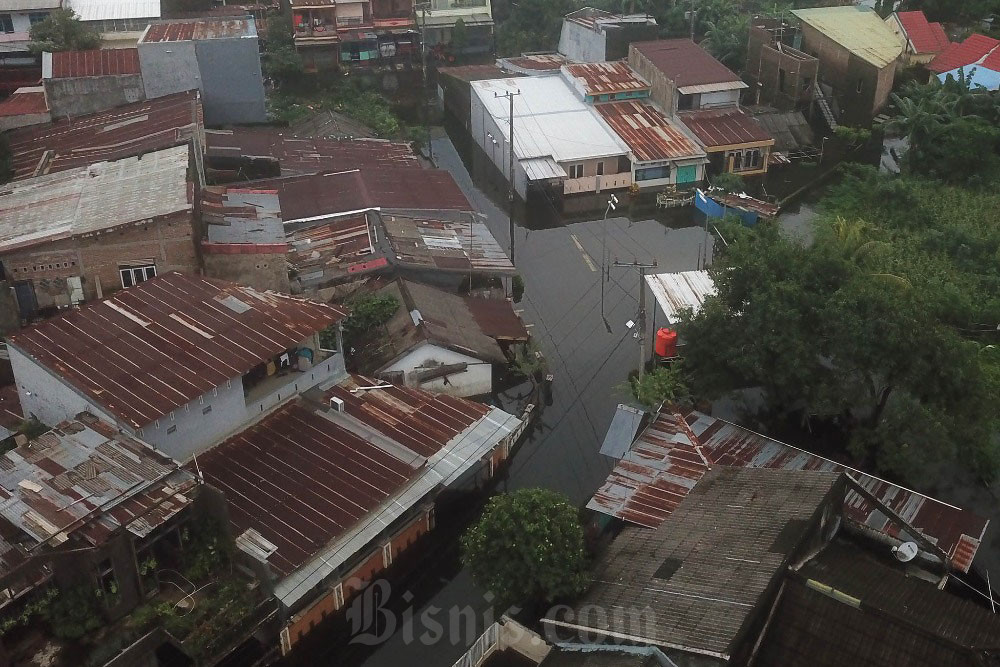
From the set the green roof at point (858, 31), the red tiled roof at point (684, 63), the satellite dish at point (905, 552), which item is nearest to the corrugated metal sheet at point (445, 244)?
the satellite dish at point (905, 552)

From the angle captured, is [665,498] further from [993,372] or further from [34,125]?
[34,125]

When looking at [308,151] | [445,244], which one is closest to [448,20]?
[308,151]

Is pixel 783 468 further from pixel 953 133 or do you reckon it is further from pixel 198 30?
pixel 198 30

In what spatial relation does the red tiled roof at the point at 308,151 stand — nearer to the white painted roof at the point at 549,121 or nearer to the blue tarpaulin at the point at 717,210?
the white painted roof at the point at 549,121

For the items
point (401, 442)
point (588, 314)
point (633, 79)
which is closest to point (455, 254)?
point (588, 314)

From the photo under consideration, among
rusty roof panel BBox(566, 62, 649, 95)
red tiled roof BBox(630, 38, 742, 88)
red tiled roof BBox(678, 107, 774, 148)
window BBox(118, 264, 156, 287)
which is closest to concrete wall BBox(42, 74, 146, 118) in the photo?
window BBox(118, 264, 156, 287)

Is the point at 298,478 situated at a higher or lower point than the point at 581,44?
lower
